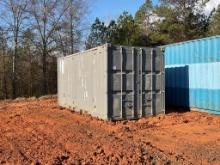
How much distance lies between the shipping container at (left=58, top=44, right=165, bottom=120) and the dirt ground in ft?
1.66

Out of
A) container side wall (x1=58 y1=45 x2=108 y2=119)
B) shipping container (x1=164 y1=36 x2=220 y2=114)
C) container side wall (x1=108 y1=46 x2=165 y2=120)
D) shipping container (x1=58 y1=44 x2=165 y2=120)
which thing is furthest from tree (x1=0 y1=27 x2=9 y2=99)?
container side wall (x1=108 y1=46 x2=165 y2=120)

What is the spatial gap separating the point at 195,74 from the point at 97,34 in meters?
28.0

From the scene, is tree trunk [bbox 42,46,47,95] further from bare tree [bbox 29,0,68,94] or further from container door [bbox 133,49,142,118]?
container door [bbox 133,49,142,118]

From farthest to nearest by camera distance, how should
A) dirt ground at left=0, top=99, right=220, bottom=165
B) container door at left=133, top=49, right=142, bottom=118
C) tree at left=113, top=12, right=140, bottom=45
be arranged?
tree at left=113, top=12, right=140, bottom=45 < container door at left=133, top=49, right=142, bottom=118 < dirt ground at left=0, top=99, right=220, bottom=165

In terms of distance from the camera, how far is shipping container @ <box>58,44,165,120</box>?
46.8 feet

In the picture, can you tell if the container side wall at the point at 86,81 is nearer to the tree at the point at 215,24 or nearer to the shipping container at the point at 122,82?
the shipping container at the point at 122,82

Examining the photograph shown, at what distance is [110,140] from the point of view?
1087 cm

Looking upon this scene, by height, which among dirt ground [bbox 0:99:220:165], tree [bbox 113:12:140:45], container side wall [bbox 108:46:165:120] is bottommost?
dirt ground [bbox 0:99:220:165]

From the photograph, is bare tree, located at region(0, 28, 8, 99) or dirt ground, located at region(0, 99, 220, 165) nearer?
dirt ground, located at region(0, 99, 220, 165)

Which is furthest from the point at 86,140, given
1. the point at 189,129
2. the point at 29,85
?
the point at 29,85

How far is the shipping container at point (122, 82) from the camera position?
14.3 m

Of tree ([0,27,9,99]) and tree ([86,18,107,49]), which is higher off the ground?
tree ([86,18,107,49])

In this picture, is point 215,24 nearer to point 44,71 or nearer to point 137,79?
point 44,71

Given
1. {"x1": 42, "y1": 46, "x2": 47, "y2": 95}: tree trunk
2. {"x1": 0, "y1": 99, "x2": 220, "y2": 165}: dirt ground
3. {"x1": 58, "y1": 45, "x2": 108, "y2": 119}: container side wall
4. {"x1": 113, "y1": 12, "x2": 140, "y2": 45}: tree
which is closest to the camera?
{"x1": 0, "y1": 99, "x2": 220, "y2": 165}: dirt ground
